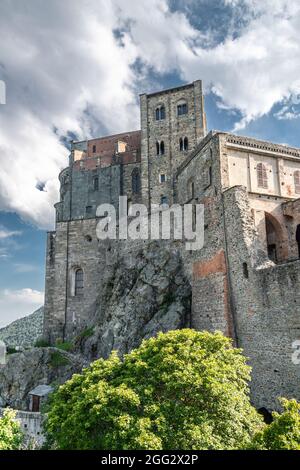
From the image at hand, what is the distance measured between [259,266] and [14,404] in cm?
2325

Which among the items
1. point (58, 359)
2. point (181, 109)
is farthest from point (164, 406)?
point (181, 109)

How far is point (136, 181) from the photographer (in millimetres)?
47531

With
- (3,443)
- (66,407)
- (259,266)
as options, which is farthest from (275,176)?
(3,443)

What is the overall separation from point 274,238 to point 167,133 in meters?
21.0

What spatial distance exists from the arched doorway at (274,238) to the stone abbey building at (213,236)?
3.0 inches

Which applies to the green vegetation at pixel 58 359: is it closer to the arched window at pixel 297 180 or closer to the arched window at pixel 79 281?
Answer: the arched window at pixel 79 281

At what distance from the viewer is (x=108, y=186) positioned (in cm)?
4869

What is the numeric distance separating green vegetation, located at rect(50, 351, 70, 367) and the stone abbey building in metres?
4.51

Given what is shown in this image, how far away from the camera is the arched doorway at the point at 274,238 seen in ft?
84.9

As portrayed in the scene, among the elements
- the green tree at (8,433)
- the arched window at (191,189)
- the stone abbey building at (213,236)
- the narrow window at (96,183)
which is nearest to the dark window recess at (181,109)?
the stone abbey building at (213,236)

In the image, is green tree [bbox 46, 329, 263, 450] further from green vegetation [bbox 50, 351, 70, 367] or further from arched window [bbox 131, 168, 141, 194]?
arched window [bbox 131, 168, 141, 194]

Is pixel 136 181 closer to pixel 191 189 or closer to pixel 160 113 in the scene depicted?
Result: pixel 160 113

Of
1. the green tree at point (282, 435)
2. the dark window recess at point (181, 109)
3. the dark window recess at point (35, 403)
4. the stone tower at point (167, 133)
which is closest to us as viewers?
the green tree at point (282, 435)

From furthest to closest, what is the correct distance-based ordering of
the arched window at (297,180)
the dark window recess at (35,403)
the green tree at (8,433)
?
the arched window at (297,180) < the dark window recess at (35,403) < the green tree at (8,433)
